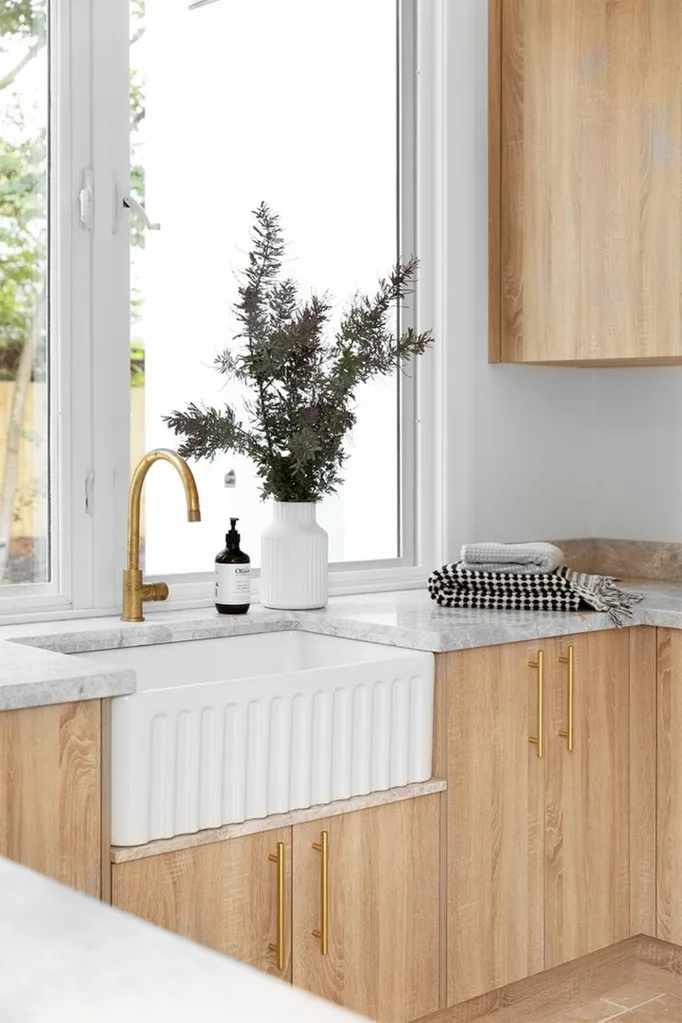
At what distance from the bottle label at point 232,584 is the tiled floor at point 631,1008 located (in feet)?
3.45

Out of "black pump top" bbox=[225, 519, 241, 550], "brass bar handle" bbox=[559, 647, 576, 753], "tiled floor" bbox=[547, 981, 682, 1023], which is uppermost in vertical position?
"black pump top" bbox=[225, 519, 241, 550]

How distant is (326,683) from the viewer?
2.14 metres

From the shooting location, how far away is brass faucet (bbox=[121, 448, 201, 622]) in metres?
2.26

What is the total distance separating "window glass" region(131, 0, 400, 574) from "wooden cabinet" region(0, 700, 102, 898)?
922 millimetres

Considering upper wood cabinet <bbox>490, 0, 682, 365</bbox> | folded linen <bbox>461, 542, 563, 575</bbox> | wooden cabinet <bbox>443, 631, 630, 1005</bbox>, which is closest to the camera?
wooden cabinet <bbox>443, 631, 630, 1005</bbox>

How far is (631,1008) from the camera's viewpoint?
104 inches

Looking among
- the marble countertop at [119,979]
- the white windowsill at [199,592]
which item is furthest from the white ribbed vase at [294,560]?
the marble countertop at [119,979]

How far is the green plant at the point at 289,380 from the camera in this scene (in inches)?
101

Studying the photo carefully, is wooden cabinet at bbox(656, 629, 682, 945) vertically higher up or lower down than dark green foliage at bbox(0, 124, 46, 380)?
lower down

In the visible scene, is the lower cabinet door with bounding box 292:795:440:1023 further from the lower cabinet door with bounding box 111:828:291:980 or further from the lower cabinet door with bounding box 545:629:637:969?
the lower cabinet door with bounding box 545:629:637:969

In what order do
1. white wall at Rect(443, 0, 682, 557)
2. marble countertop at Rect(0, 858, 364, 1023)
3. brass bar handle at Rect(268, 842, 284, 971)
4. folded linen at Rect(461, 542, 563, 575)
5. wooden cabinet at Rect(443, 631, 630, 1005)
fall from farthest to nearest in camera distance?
1. white wall at Rect(443, 0, 682, 557)
2. folded linen at Rect(461, 542, 563, 575)
3. wooden cabinet at Rect(443, 631, 630, 1005)
4. brass bar handle at Rect(268, 842, 284, 971)
5. marble countertop at Rect(0, 858, 364, 1023)

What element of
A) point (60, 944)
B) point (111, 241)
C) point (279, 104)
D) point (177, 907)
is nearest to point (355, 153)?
point (279, 104)

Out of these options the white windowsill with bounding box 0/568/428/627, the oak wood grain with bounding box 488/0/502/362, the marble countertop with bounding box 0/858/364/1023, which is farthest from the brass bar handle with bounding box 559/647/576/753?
the marble countertop with bounding box 0/858/364/1023

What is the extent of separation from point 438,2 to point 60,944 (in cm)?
277
